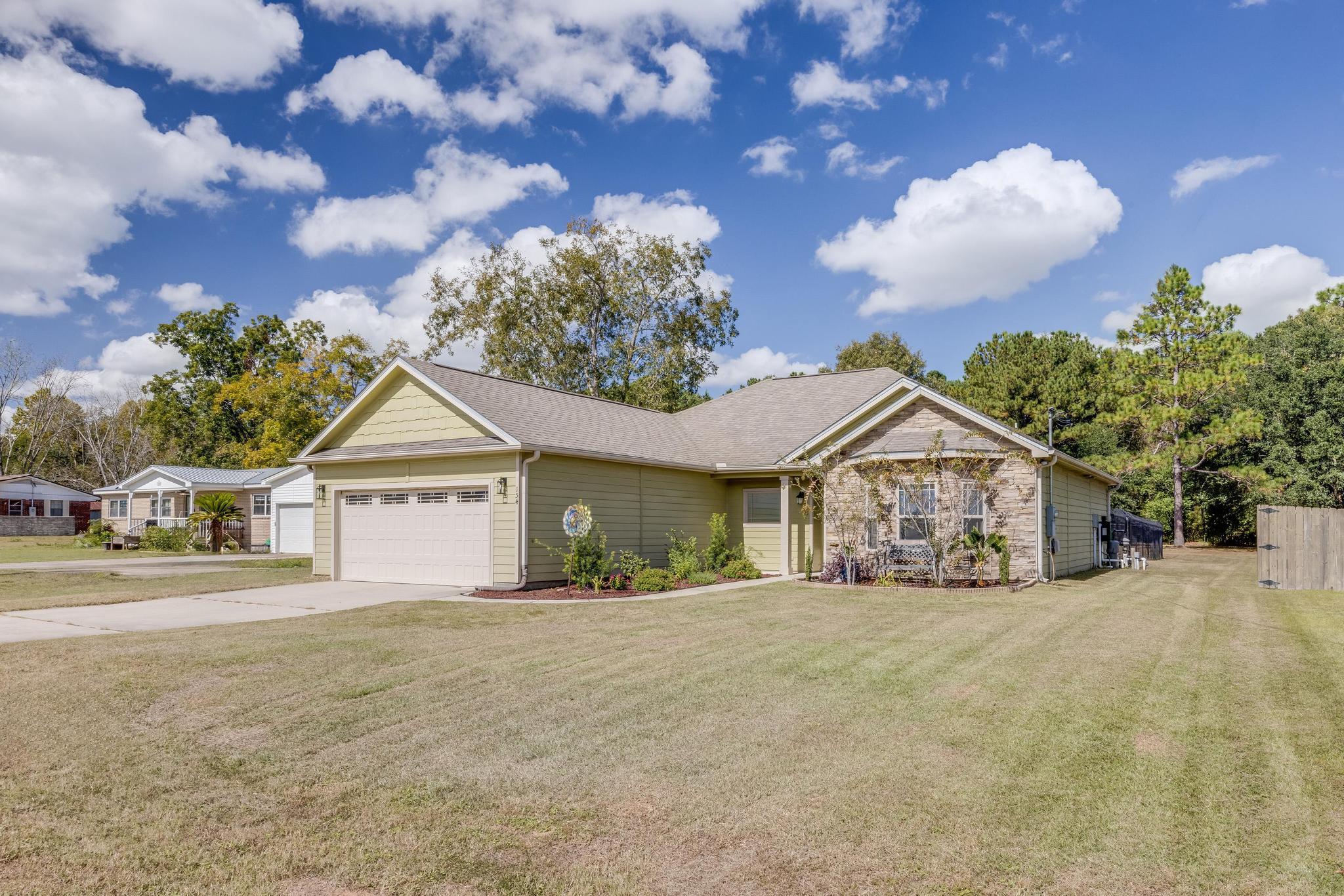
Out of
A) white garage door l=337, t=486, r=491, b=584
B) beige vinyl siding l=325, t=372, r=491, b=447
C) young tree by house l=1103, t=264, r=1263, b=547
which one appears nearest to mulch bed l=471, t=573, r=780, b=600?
white garage door l=337, t=486, r=491, b=584

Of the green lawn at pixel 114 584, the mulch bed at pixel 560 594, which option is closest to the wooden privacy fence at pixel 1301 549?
the mulch bed at pixel 560 594

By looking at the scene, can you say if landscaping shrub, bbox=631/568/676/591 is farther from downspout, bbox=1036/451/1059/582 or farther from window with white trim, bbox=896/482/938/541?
downspout, bbox=1036/451/1059/582

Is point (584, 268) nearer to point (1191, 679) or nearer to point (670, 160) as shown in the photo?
point (670, 160)

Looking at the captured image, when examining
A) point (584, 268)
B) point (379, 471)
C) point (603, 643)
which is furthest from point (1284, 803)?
point (584, 268)

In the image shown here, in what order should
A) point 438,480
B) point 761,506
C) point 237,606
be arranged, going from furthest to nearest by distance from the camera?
point 761,506 < point 438,480 < point 237,606

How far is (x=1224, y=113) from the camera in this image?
17.0 m

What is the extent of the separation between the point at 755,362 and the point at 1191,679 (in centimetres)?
4514

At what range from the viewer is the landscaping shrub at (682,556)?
17703 millimetres

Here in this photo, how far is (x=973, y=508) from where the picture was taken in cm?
1692

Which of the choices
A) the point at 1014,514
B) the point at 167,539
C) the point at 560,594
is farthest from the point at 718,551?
the point at 167,539

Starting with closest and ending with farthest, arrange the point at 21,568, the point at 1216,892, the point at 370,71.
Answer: the point at 1216,892
the point at 370,71
the point at 21,568

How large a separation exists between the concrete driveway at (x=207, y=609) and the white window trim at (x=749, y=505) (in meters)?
8.14

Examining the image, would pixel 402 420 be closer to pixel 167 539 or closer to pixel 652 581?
pixel 652 581

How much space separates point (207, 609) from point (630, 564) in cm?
793
